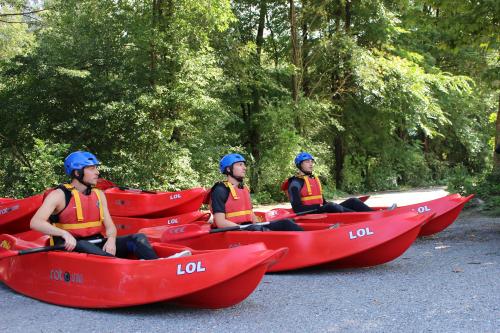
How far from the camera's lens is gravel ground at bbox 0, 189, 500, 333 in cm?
457

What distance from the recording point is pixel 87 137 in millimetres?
16328

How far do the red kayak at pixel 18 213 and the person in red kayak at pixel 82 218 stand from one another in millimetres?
4497

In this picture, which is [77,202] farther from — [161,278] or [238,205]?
[238,205]

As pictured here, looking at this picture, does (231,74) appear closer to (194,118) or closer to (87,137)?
(194,118)

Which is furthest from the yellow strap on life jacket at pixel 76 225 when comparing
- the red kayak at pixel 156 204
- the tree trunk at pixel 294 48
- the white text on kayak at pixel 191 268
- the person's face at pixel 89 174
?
the tree trunk at pixel 294 48

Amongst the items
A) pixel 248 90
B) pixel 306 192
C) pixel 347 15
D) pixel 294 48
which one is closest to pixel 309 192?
pixel 306 192

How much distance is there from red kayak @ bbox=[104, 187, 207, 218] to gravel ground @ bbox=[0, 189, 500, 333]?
4.62 m

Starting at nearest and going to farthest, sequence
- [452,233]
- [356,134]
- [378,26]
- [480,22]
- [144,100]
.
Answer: [452,233] < [480,22] < [144,100] < [378,26] < [356,134]

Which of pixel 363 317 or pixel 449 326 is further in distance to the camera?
pixel 363 317

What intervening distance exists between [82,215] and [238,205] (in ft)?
7.03

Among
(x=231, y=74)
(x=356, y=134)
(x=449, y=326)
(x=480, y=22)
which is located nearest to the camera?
(x=449, y=326)

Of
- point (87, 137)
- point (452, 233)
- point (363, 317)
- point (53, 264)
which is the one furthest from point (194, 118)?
point (363, 317)

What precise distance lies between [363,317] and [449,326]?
69cm

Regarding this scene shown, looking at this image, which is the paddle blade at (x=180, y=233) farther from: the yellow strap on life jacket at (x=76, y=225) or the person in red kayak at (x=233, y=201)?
the yellow strap on life jacket at (x=76, y=225)
